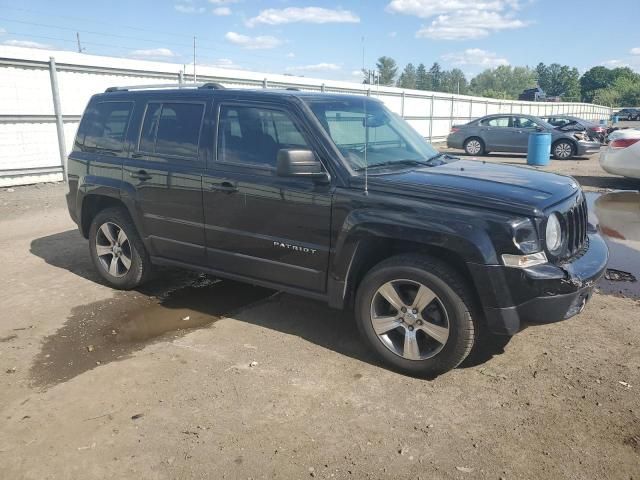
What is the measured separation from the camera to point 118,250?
17.2 feet

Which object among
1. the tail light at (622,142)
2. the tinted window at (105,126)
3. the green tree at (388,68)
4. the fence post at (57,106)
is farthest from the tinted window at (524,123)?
the green tree at (388,68)

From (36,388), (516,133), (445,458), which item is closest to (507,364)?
(445,458)

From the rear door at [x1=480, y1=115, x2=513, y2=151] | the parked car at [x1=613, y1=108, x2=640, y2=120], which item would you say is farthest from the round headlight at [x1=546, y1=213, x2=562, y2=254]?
the parked car at [x1=613, y1=108, x2=640, y2=120]

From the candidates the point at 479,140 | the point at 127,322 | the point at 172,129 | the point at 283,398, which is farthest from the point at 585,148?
the point at 283,398

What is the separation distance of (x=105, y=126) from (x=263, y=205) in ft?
7.28

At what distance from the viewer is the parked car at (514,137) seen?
58.5 feet

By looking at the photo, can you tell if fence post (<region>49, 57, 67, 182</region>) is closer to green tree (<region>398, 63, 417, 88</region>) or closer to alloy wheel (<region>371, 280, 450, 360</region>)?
alloy wheel (<region>371, 280, 450, 360</region>)

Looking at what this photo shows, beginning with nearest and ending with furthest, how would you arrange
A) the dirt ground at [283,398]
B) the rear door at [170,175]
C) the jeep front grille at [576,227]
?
the dirt ground at [283,398]
the jeep front grille at [576,227]
the rear door at [170,175]

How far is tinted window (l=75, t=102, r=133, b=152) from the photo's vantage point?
4980 mm

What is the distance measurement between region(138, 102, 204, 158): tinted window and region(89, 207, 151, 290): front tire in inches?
32.6

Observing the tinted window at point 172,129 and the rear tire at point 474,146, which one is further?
the rear tire at point 474,146

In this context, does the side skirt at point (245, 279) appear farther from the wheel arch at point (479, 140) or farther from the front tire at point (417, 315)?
the wheel arch at point (479, 140)

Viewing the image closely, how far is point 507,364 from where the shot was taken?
3709 millimetres

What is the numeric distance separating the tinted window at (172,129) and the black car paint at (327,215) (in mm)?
95
